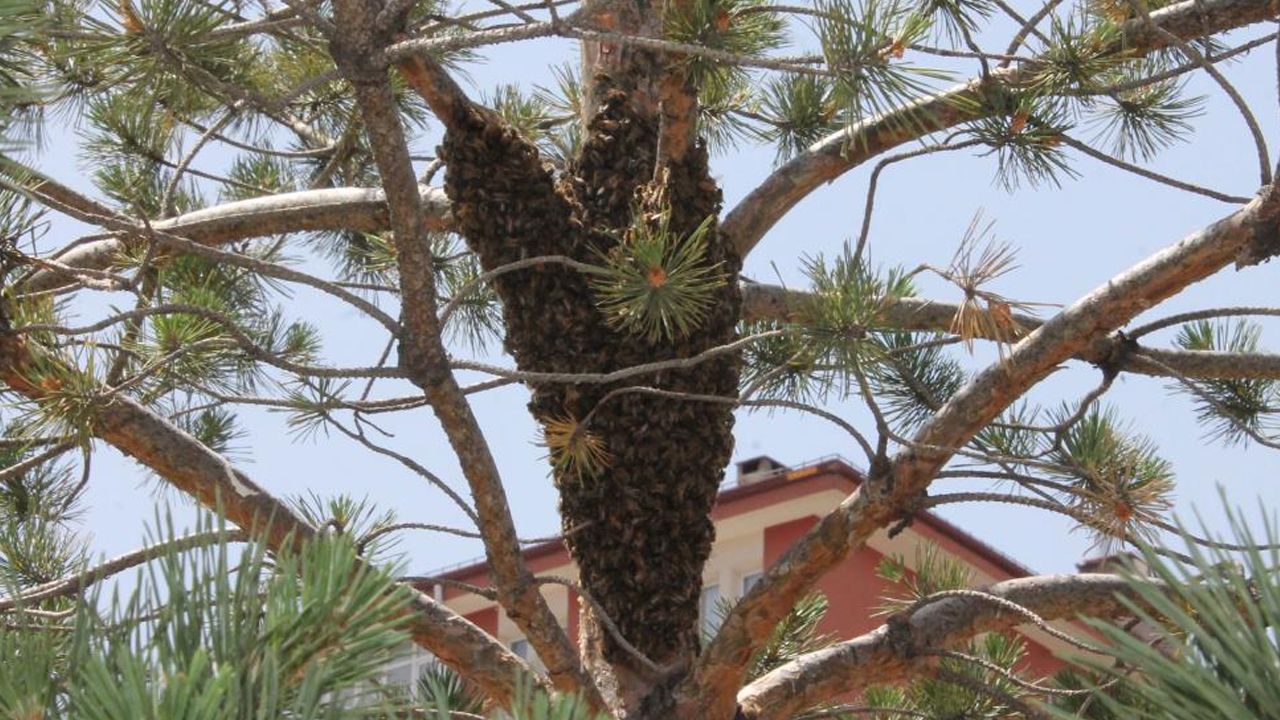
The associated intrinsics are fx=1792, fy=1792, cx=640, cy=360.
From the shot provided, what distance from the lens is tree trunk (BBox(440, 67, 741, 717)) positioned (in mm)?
2559

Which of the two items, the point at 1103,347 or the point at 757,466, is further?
the point at 757,466

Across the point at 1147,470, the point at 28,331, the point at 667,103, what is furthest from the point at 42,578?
the point at 1147,470

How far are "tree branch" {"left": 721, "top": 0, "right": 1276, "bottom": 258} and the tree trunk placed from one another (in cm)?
24

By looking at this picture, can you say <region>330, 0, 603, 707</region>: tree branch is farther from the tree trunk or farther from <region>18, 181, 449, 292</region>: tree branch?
<region>18, 181, 449, 292</region>: tree branch

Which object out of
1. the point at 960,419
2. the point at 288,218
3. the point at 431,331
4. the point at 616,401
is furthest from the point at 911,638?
the point at 288,218

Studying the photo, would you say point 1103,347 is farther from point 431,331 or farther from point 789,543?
point 789,543

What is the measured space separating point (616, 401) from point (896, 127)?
72cm

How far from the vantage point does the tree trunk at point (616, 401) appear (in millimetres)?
2559

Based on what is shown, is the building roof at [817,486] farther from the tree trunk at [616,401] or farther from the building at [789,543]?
the tree trunk at [616,401]

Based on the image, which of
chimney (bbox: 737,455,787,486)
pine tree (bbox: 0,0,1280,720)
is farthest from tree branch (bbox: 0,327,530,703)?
chimney (bbox: 737,455,787,486)

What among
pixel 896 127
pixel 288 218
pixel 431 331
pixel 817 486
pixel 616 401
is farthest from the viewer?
pixel 817 486

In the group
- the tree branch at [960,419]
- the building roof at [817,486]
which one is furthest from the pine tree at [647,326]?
the building roof at [817,486]

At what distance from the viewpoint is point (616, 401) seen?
254 cm

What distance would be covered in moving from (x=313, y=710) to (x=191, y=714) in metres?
0.07
